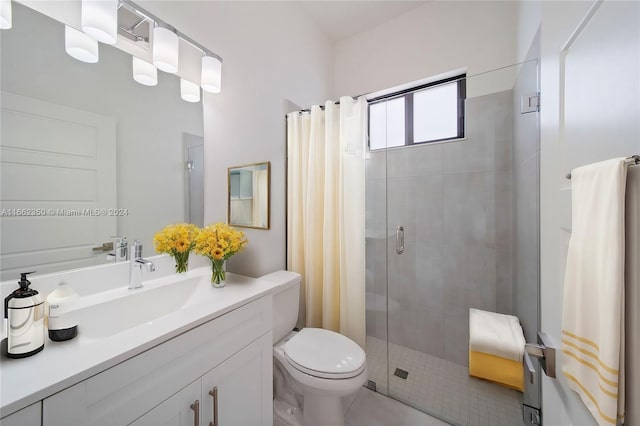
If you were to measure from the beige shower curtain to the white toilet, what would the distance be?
227 mm

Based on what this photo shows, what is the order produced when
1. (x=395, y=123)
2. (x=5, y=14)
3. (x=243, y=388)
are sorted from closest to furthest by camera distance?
(x=5, y=14)
(x=243, y=388)
(x=395, y=123)

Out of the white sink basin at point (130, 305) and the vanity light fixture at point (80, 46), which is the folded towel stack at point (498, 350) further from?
the vanity light fixture at point (80, 46)

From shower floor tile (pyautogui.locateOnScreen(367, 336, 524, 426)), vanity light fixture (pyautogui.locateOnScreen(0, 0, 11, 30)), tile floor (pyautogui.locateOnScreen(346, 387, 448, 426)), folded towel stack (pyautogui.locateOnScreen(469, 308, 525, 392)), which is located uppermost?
vanity light fixture (pyautogui.locateOnScreen(0, 0, 11, 30))

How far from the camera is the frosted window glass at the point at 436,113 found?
1.78 meters

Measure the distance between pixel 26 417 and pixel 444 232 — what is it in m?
2.03

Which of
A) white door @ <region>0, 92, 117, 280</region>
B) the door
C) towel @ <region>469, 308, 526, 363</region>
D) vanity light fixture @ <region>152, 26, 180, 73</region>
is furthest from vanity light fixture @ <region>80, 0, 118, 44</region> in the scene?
towel @ <region>469, 308, 526, 363</region>

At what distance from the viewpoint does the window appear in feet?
5.52

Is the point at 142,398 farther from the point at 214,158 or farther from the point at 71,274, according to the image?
the point at 214,158

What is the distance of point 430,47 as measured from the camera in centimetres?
193

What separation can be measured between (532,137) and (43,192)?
2.14 m

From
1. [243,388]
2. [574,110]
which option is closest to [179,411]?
[243,388]

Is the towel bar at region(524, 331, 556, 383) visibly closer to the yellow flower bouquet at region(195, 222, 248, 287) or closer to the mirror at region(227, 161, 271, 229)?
the yellow flower bouquet at region(195, 222, 248, 287)

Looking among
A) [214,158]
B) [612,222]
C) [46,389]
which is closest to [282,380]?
[46,389]

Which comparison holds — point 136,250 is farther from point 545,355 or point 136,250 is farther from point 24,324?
point 545,355
